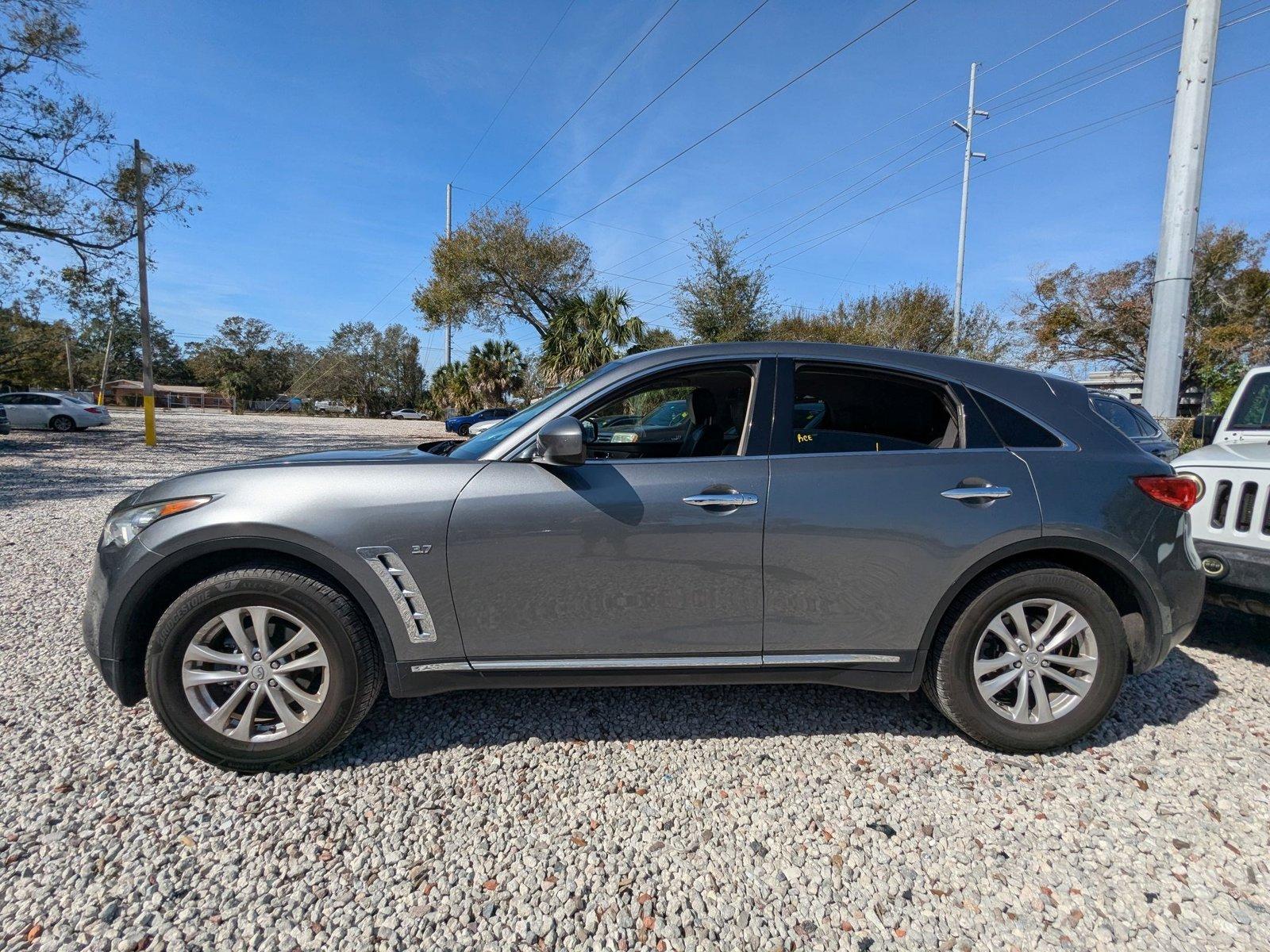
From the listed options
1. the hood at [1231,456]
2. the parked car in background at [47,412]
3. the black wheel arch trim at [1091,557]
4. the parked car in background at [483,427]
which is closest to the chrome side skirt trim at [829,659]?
the black wheel arch trim at [1091,557]

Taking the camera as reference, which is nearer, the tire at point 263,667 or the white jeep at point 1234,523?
the tire at point 263,667

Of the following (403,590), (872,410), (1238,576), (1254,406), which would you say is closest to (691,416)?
(872,410)

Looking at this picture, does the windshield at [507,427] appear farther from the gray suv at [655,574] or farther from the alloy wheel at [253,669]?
the alloy wheel at [253,669]

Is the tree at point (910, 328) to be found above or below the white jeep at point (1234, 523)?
above

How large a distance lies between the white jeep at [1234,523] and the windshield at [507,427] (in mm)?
3426

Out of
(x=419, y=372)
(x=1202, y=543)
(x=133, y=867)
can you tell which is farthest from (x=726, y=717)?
(x=419, y=372)

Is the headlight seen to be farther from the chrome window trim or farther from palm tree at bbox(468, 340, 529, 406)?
palm tree at bbox(468, 340, 529, 406)

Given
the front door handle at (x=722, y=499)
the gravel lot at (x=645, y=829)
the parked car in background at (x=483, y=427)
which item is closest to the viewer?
the gravel lot at (x=645, y=829)

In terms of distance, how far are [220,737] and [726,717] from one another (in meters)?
2.12

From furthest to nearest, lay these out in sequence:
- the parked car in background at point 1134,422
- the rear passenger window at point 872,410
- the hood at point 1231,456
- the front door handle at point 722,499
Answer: the parked car in background at point 1134,422
the hood at point 1231,456
the rear passenger window at point 872,410
the front door handle at point 722,499

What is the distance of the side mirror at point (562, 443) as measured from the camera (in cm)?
219

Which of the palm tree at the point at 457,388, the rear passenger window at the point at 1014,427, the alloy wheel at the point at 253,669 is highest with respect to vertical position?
the palm tree at the point at 457,388

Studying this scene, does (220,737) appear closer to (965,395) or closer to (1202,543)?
(965,395)

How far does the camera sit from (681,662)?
7.86ft
